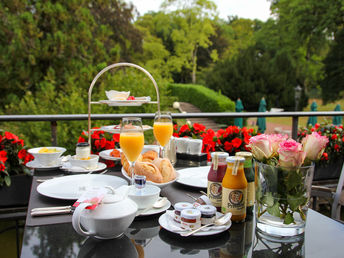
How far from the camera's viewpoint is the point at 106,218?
2.93 feet

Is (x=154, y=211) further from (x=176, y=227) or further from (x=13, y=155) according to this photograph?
(x=13, y=155)

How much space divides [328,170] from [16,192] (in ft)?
9.87

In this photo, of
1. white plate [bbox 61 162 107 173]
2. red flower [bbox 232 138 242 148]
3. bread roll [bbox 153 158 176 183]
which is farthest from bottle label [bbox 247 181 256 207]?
red flower [bbox 232 138 242 148]

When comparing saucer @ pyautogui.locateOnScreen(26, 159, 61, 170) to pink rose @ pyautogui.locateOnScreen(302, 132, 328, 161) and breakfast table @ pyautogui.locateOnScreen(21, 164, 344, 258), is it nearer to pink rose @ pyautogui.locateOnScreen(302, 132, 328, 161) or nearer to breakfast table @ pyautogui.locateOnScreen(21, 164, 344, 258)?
breakfast table @ pyautogui.locateOnScreen(21, 164, 344, 258)

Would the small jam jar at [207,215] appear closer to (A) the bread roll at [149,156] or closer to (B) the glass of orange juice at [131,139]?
(B) the glass of orange juice at [131,139]

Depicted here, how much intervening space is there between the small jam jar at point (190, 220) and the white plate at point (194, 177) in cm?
41

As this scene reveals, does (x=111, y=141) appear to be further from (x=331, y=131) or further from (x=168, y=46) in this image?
(x=168, y=46)

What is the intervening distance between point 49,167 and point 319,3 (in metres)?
23.4

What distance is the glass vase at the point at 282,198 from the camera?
931 millimetres

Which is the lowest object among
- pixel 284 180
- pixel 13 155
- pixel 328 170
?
pixel 328 170

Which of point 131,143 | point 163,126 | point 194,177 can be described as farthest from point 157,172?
point 163,126

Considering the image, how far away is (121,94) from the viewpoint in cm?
211

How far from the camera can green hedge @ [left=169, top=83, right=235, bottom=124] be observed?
16630mm

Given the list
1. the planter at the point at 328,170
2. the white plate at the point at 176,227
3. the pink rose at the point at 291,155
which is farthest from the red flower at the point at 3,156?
the planter at the point at 328,170
